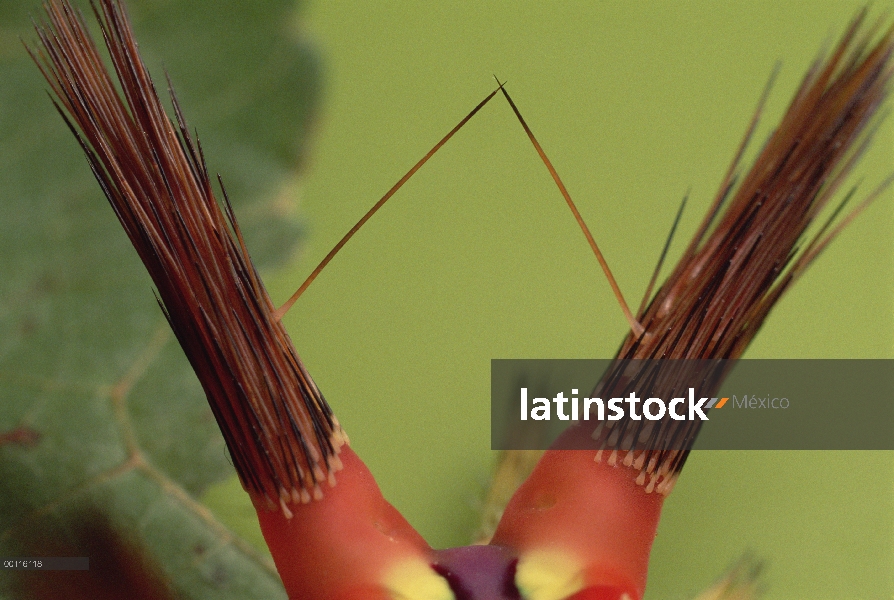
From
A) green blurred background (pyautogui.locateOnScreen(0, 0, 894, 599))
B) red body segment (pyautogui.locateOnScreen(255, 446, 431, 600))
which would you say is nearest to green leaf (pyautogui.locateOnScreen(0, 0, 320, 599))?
green blurred background (pyautogui.locateOnScreen(0, 0, 894, 599))

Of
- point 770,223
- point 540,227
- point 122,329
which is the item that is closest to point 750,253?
point 770,223

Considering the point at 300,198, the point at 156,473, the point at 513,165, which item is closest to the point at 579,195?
the point at 513,165

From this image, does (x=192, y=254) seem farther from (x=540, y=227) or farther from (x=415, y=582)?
(x=540, y=227)

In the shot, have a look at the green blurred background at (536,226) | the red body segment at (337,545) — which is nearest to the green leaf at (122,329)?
the green blurred background at (536,226)

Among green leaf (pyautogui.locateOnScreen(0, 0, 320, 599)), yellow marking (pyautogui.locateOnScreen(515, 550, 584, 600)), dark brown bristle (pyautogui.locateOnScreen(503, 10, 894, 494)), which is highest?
green leaf (pyautogui.locateOnScreen(0, 0, 320, 599))

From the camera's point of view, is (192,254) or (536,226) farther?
(536,226)

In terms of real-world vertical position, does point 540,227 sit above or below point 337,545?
above

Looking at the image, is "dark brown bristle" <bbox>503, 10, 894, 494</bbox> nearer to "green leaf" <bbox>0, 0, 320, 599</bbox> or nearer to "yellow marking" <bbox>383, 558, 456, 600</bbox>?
"yellow marking" <bbox>383, 558, 456, 600</bbox>
